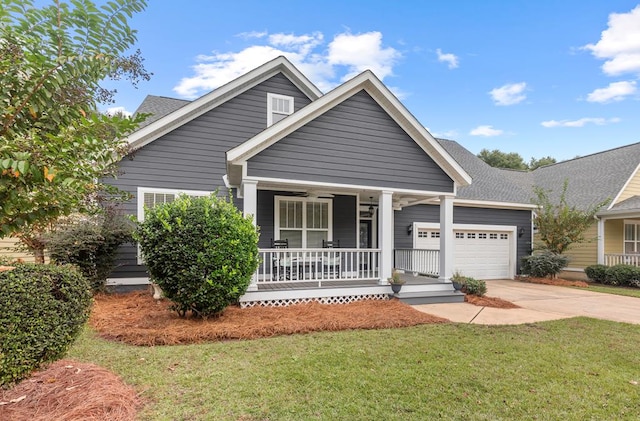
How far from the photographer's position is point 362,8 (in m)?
12.3

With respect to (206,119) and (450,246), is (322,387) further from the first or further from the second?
(206,119)

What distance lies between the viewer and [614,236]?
15945mm

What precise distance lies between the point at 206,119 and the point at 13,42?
8.78 metres

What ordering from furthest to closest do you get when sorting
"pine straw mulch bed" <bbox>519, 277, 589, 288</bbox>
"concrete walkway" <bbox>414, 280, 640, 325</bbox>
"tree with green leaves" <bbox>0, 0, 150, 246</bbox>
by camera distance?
"pine straw mulch bed" <bbox>519, 277, 589, 288</bbox>, "concrete walkway" <bbox>414, 280, 640, 325</bbox>, "tree with green leaves" <bbox>0, 0, 150, 246</bbox>

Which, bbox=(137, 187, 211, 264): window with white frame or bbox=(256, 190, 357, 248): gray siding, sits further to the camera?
bbox=(256, 190, 357, 248): gray siding

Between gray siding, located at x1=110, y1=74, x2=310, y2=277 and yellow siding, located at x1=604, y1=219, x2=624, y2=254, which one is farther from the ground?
gray siding, located at x1=110, y1=74, x2=310, y2=277

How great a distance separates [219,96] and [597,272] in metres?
16.5

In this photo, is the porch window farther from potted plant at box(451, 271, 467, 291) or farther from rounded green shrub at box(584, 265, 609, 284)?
potted plant at box(451, 271, 467, 291)

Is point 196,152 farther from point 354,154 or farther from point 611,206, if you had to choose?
point 611,206

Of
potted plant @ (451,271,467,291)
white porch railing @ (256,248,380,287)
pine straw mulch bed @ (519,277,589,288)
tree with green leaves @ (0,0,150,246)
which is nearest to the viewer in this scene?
tree with green leaves @ (0,0,150,246)

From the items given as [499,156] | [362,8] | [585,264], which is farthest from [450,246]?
[499,156]

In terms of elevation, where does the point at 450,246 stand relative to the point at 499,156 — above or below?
below

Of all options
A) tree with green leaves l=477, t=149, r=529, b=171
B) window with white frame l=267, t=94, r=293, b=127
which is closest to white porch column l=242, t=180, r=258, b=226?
window with white frame l=267, t=94, r=293, b=127

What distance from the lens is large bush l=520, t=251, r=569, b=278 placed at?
14195 mm
